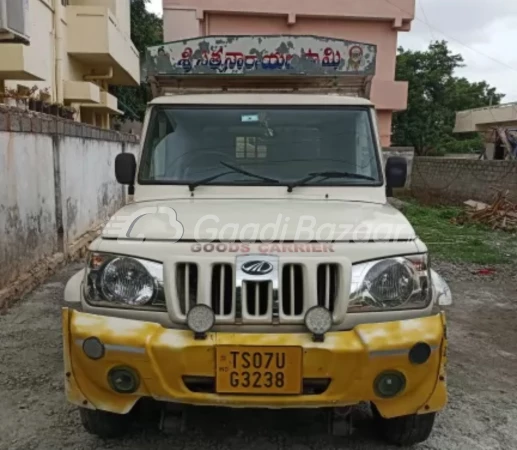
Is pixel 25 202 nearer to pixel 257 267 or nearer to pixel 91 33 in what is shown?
pixel 257 267

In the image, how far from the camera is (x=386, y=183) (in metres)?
3.87

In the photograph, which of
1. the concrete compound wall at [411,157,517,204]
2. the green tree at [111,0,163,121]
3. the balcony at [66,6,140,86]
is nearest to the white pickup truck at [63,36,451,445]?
the concrete compound wall at [411,157,517,204]

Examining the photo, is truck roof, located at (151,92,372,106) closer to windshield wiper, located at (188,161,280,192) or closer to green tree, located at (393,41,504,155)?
windshield wiper, located at (188,161,280,192)

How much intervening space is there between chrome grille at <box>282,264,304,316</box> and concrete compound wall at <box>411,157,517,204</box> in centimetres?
1184

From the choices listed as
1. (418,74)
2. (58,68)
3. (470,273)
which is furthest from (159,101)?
(418,74)

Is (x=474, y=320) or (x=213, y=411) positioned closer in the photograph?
(x=213, y=411)

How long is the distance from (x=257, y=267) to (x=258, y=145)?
1442 millimetres

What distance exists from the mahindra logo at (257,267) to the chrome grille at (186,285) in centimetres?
23

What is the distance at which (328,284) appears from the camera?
2582mm

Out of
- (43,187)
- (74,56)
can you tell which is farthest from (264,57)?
(74,56)

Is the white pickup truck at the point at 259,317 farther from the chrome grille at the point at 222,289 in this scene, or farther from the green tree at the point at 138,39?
the green tree at the point at 138,39

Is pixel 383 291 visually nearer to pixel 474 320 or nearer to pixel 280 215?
pixel 280 215

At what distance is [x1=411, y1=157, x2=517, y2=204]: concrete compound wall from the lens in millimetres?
13523

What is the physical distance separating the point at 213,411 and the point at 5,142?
12.3 feet
